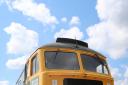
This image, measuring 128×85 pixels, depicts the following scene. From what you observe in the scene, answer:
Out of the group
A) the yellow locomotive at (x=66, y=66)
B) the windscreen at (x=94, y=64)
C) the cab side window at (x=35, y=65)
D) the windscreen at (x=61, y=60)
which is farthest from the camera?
the windscreen at (x=94, y=64)

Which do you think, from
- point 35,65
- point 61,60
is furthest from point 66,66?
point 35,65

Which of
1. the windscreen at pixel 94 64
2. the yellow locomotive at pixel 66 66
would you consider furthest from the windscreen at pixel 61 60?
the windscreen at pixel 94 64

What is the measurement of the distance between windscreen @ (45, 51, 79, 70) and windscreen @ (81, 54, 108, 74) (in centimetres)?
36

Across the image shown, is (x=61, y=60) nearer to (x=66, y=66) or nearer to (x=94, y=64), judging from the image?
(x=66, y=66)

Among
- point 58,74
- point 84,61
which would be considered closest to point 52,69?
point 58,74

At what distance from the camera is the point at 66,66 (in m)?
12.7

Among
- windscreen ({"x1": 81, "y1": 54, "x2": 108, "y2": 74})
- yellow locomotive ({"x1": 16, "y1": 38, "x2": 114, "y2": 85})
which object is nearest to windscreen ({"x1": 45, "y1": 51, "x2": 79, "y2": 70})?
yellow locomotive ({"x1": 16, "y1": 38, "x2": 114, "y2": 85})

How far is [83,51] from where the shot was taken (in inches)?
525

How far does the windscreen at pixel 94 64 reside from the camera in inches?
513

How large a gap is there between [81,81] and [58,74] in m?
0.88

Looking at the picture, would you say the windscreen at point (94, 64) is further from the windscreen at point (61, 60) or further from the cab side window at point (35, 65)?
the cab side window at point (35, 65)

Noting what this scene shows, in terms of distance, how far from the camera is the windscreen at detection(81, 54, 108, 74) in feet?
42.8

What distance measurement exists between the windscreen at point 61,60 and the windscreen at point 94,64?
0.36m

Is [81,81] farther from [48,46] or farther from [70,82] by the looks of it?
[48,46]
